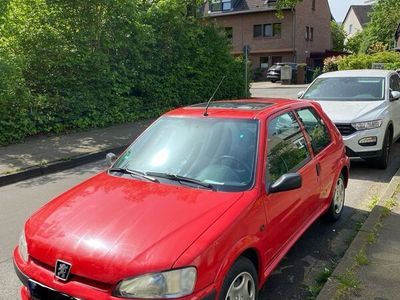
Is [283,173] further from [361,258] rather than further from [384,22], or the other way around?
[384,22]

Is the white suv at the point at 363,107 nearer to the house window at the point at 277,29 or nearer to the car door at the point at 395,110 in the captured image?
the car door at the point at 395,110

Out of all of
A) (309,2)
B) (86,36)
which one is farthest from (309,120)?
(309,2)

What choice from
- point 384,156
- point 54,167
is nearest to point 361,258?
point 384,156

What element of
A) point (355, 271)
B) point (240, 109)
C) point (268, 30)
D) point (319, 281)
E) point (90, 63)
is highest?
point (268, 30)

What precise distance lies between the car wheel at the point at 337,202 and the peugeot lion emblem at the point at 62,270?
3.31 metres

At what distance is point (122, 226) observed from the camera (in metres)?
2.80

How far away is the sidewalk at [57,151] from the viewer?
26.7 feet

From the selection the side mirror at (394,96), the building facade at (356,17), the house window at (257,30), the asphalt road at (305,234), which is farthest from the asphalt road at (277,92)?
the building facade at (356,17)

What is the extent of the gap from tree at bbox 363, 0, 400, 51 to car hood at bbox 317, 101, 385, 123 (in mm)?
44869

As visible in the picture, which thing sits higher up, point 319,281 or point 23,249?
point 23,249

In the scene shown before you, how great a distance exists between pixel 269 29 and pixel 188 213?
138ft

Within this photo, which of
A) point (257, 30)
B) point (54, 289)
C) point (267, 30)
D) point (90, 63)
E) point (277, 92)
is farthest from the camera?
point (257, 30)

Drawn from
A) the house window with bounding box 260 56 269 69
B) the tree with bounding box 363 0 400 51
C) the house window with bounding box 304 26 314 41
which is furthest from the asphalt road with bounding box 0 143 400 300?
the tree with bounding box 363 0 400 51

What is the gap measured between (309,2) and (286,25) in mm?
5201
